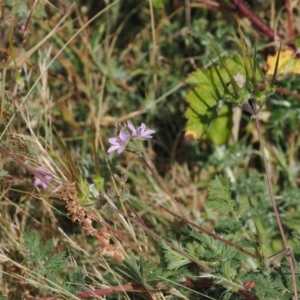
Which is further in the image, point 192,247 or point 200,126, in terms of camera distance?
point 200,126

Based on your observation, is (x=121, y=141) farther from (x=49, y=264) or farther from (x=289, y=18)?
(x=289, y=18)

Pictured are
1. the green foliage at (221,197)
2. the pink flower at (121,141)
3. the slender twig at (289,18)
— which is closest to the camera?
the pink flower at (121,141)

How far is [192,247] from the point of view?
165 centimetres

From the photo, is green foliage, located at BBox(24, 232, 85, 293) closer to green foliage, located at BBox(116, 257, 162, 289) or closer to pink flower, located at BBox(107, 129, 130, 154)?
green foliage, located at BBox(116, 257, 162, 289)

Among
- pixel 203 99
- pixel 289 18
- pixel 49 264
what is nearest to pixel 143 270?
pixel 49 264

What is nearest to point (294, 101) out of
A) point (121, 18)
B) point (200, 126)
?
point (200, 126)

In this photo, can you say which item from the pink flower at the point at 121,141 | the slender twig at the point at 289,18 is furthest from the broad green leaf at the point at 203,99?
the pink flower at the point at 121,141

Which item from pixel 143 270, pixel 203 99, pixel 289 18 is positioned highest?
pixel 289 18

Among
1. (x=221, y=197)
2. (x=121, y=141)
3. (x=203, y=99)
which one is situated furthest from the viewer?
(x=203, y=99)

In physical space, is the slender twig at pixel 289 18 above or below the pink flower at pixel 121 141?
above

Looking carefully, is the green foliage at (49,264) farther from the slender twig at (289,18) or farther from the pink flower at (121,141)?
the slender twig at (289,18)

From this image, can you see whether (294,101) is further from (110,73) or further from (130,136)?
(130,136)

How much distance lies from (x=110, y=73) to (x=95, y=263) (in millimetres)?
836

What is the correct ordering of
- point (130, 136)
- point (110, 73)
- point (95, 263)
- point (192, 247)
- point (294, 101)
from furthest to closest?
point (110, 73)
point (294, 101)
point (95, 263)
point (192, 247)
point (130, 136)
